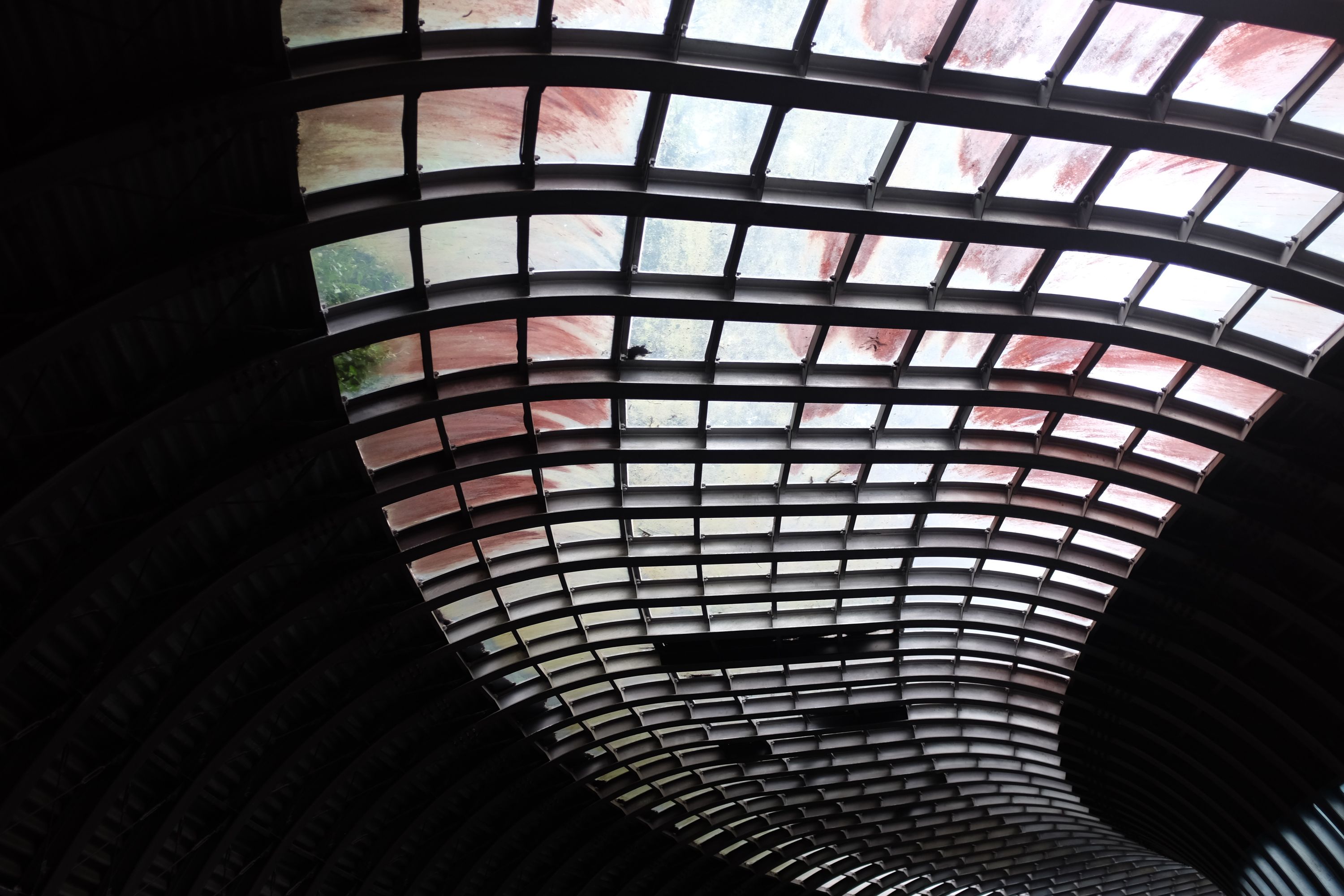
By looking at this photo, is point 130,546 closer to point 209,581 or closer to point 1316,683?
point 209,581

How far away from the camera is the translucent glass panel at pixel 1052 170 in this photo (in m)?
17.4

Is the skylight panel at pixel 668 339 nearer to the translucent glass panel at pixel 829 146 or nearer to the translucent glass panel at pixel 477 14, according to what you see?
the translucent glass panel at pixel 829 146

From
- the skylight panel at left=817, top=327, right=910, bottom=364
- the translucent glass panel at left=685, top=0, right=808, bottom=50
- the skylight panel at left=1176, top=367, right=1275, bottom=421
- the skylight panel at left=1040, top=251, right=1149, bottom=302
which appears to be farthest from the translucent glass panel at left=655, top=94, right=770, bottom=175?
the skylight panel at left=1176, top=367, right=1275, bottom=421

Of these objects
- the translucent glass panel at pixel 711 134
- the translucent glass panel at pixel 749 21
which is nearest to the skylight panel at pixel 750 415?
the translucent glass panel at pixel 711 134

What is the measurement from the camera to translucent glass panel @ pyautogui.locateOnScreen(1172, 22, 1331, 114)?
1477 cm

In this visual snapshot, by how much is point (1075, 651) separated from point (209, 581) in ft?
101

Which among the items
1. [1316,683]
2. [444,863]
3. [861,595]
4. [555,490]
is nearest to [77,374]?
[555,490]

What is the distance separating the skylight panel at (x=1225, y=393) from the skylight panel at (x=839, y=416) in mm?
7220

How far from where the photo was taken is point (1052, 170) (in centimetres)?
1798

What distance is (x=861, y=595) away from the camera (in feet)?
115

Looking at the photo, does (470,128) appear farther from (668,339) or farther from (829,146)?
(668,339)

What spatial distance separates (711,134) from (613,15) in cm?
302

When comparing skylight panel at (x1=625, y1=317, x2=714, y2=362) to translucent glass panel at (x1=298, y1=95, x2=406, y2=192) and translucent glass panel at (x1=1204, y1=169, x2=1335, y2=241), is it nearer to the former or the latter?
translucent glass panel at (x1=298, y1=95, x2=406, y2=192)

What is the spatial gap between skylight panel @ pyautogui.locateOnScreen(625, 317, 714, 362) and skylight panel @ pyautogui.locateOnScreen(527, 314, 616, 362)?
558 millimetres
